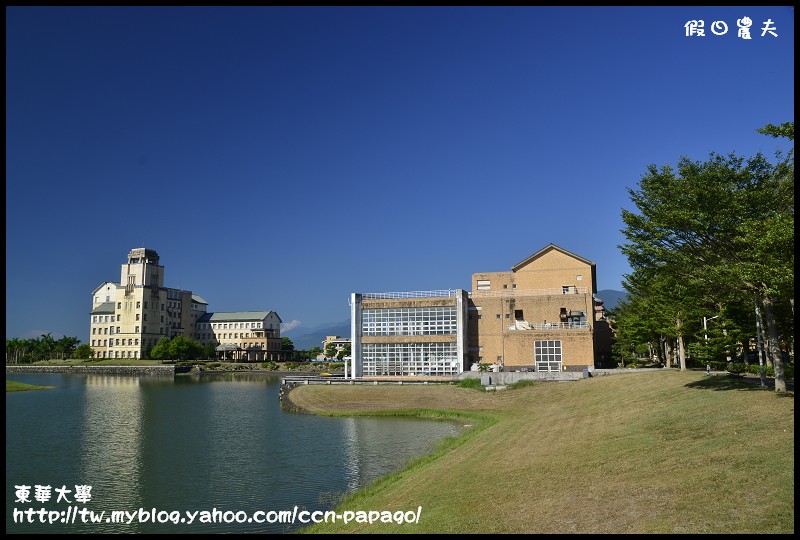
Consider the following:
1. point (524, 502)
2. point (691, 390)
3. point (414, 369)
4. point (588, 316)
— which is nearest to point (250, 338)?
point (414, 369)

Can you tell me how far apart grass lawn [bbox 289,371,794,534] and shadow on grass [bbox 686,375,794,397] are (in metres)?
0.13

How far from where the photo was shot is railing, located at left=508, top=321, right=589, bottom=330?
5572 centimetres

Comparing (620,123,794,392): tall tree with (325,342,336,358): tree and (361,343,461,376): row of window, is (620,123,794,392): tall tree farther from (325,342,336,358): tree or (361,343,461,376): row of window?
(325,342,336,358): tree

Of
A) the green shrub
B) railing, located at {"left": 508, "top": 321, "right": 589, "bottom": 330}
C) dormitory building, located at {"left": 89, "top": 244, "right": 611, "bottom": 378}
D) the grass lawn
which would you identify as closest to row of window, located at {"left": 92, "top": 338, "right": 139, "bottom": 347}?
dormitory building, located at {"left": 89, "top": 244, "right": 611, "bottom": 378}

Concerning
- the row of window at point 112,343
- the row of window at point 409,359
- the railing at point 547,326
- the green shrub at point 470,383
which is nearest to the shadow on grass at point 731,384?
the green shrub at point 470,383

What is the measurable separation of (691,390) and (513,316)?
32116 millimetres

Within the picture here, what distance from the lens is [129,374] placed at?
4203 inches

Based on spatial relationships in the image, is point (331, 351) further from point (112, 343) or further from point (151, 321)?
point (112, 343)

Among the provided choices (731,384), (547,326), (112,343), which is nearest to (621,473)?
(731,384)

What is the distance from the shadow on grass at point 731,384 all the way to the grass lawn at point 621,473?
0.44ft

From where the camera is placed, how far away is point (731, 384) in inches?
1088

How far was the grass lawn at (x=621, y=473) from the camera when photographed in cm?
1147

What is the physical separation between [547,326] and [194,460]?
39.2 metres

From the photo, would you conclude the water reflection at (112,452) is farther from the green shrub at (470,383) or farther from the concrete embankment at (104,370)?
the concrete embankment at (104,370)
